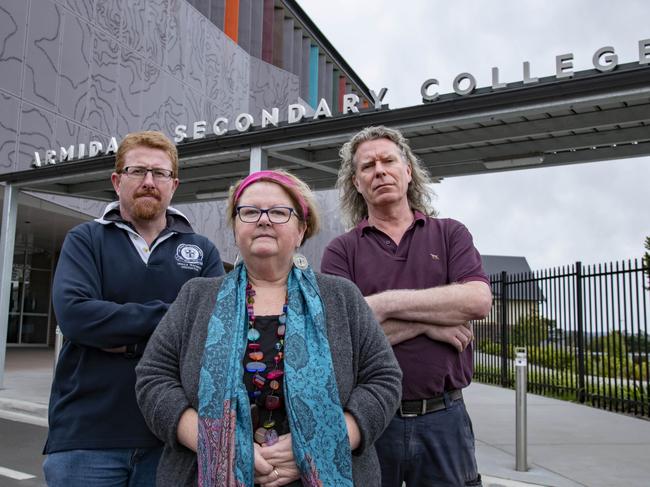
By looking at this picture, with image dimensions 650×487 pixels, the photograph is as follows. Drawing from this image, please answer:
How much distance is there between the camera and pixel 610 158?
28.1 ft

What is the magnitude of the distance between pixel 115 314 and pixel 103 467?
0.60 metres

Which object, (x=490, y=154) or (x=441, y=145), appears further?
(x=490, y=154)

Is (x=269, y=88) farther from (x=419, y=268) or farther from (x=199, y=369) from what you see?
(x=199, y=369)

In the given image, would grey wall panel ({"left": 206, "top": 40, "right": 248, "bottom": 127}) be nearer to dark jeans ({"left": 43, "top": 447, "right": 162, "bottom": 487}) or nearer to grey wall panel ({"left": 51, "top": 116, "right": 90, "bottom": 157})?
grey wall panel ({"left": 51, "top": 116, "right": 90, "bottom": 157})

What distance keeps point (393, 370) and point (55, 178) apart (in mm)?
10085

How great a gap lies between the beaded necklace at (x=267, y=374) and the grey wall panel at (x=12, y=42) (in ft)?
46.1

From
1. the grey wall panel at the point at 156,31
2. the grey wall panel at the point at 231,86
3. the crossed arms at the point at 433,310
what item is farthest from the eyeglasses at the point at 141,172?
the grey wall panel at the point at 231,86

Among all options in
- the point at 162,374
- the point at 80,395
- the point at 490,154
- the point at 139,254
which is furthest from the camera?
the point at 490,154

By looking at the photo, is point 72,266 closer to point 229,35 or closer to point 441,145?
point 441,145

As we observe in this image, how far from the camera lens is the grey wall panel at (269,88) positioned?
26078 mm

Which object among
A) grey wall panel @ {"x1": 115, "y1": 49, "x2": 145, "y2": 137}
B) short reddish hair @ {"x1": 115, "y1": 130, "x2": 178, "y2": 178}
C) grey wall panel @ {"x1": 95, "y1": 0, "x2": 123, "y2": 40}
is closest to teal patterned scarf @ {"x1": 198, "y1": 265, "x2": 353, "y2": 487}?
short reddish hair @ {"x1": 115, "y1": 130, "x2": 178, "y2": 178}

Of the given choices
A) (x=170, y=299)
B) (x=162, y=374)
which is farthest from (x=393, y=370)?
(x=170, y=299)

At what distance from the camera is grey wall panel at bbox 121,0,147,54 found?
17797 millimetres

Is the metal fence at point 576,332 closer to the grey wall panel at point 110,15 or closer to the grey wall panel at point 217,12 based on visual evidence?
the grey wall panel at point 110,15
